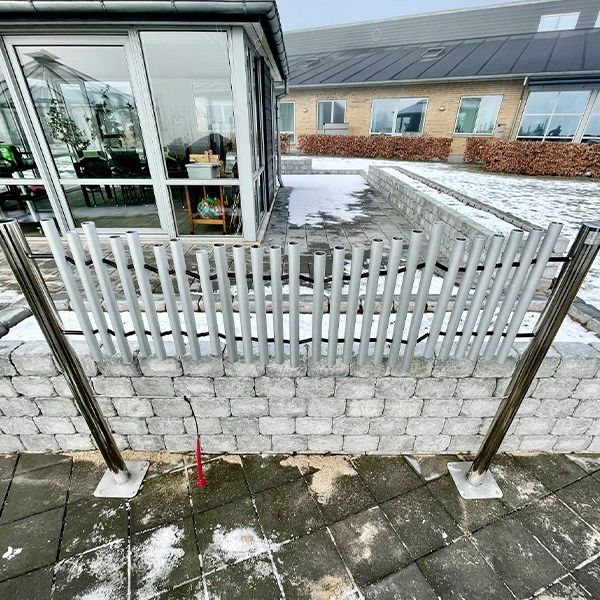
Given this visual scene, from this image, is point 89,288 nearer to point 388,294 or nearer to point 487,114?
point 388,294

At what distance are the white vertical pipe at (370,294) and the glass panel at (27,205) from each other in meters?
5.47

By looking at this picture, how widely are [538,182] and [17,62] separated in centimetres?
1097

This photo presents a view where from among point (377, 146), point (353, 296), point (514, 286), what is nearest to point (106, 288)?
point (353, 296)

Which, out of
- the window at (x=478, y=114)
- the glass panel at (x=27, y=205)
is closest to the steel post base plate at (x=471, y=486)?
the glass panel at (x=27, y=205)

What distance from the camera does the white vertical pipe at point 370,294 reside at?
1.72 m

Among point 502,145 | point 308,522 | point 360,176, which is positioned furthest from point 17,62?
point 502,145

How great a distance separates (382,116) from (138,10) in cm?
1544

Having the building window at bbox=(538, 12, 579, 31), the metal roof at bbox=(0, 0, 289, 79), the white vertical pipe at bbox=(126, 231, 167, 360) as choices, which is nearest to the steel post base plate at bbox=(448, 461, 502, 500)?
the white vertical pipe at bbox=(126, 231, 167, 360)

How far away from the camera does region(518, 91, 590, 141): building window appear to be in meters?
12.6

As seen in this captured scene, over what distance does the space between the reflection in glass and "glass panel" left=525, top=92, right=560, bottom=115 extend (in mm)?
14794

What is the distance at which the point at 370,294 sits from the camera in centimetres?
187

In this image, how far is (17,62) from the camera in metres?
3.91

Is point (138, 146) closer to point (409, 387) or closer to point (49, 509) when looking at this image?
point (49, 509)

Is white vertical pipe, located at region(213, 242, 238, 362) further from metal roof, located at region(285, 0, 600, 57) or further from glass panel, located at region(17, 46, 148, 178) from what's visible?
metal roof, located at region(285, 0, 600, 57)
